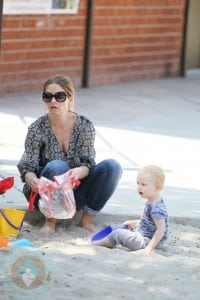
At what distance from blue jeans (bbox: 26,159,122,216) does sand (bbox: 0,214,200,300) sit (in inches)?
10.8

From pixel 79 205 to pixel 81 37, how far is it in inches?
277

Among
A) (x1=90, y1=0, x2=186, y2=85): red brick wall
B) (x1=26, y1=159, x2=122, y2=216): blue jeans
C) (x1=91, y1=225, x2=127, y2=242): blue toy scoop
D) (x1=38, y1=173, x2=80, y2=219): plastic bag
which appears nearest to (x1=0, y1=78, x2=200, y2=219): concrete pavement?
(x1=90, y1=0, x2=186, y2=85): red brick wall

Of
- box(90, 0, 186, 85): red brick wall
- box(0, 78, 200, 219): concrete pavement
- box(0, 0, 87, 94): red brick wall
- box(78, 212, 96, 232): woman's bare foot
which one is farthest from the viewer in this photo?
box(90, 0, 186, 85): red brick wall

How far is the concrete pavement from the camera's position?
8.42 m

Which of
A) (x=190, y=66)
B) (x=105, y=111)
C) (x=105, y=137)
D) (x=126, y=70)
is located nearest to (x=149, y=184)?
(x=105, y=137)

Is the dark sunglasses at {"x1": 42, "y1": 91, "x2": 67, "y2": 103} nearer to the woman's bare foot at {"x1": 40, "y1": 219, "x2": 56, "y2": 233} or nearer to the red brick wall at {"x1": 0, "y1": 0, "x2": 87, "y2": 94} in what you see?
the woman's bare foot at {"x1": 40, "y1": 219, "x2": 56, "y2": 233}

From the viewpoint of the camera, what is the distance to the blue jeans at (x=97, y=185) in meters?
7.35

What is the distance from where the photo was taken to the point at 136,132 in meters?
11.4

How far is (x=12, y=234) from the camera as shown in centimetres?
712

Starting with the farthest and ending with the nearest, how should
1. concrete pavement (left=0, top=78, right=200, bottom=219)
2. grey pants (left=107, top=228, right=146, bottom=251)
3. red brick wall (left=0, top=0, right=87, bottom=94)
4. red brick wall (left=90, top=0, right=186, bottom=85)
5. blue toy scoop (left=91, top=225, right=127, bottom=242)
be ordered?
red brick wall (left=90, top=0, right=186, bottom=85), red brick wall (left=0, top=0, right=87, bottom=94), concrete pavement (left=0, top=78, right=200, bottom=219), blue toy scoop (left=91, top=225, right=127, bottom=242), grey pants (left=107, top=228, right=146, bottom=251)

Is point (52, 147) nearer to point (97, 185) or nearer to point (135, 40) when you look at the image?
point (97, 185)

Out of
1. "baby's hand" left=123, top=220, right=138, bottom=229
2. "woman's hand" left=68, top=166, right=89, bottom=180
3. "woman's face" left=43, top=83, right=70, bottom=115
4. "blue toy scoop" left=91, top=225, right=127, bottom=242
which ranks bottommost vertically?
"blue toy scoop" left=91, top=225, right=127, bottom=242

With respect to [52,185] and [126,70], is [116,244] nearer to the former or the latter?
[52,185]

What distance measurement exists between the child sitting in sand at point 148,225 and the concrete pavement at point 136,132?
0.80 meters
